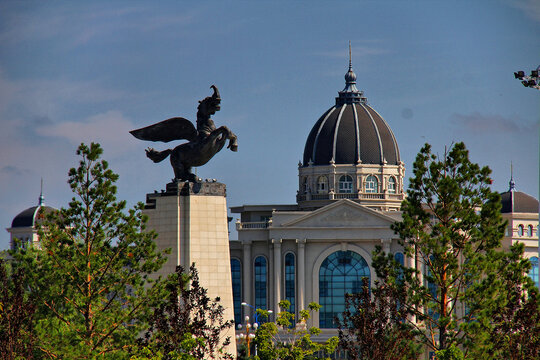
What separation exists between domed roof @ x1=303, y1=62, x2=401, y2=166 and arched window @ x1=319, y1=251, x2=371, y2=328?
19.2 m

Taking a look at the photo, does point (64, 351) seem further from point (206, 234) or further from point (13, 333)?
point (206, 234)

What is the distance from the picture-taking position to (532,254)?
462 feet

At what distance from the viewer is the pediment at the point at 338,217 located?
5202 inches

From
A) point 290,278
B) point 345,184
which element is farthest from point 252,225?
point 345,184

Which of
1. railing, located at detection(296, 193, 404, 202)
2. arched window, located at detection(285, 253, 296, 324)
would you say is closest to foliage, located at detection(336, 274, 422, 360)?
arched window, located at detection(285, 253, 296, 324)

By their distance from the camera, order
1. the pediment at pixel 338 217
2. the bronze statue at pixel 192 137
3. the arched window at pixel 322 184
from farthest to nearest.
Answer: the arched window at pixel 322 184 → the pediment at pixel 338 217 → the bronze statue at pixel 192 137

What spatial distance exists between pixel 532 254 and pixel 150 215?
9339 centimetres

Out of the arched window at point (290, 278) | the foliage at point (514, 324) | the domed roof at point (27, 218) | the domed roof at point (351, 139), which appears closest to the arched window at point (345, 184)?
the domed roof at point (351, 139)

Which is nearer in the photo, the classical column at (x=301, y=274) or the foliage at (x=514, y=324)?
the foliage at (x=514, y=324)

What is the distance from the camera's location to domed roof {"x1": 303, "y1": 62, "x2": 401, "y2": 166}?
149375 millimetres

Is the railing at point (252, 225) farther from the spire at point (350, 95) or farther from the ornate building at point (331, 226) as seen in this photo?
the spire at point (350, 95)

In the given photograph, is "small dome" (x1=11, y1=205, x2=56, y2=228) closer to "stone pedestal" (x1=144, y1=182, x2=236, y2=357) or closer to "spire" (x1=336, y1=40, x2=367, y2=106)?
"spire" (x1=336, y1=40, x2=367, y2=106)

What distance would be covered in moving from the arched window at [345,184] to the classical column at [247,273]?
16.9 m

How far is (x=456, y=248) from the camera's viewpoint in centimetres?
5025
